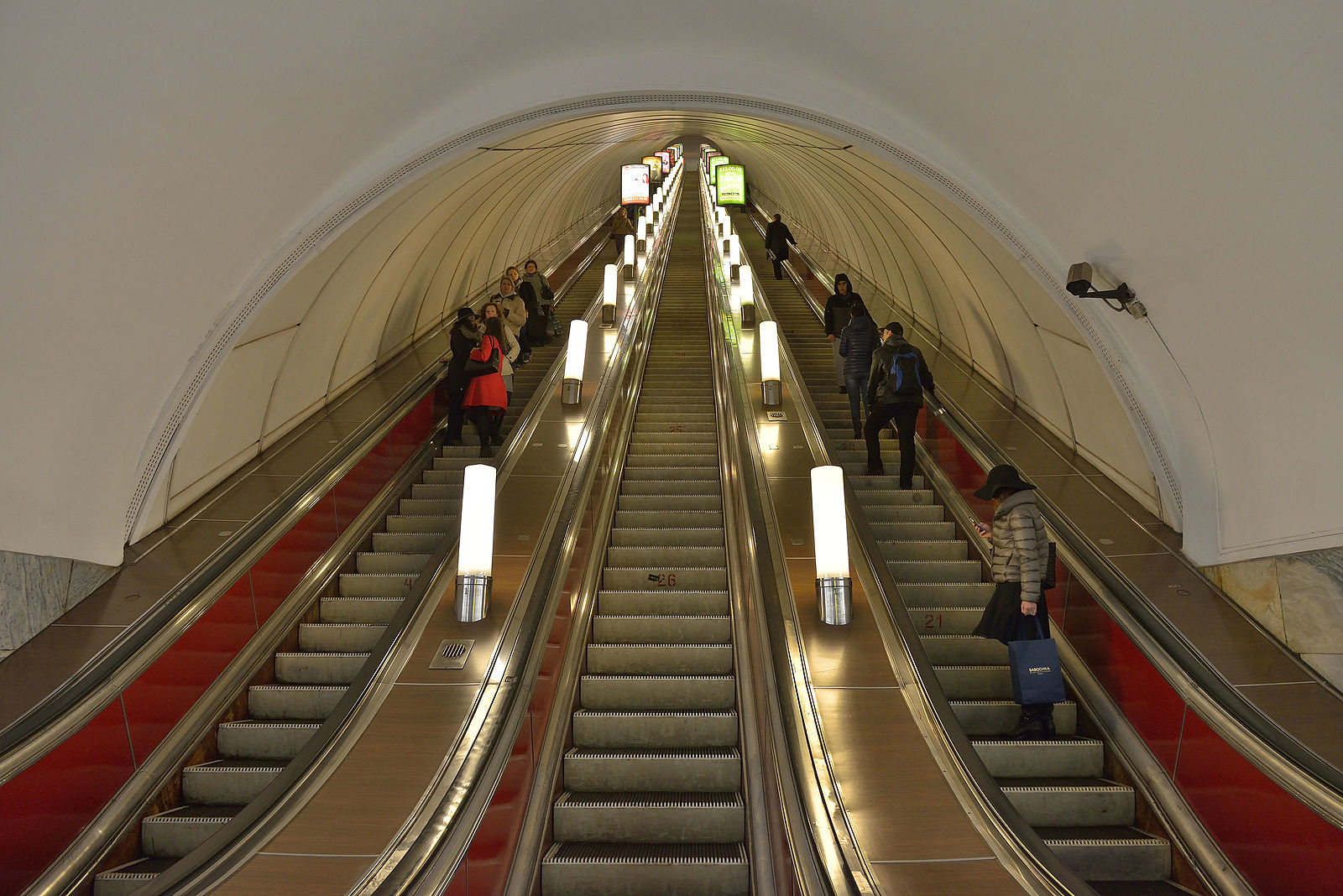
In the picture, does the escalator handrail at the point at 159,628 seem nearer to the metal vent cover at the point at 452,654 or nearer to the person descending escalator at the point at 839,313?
the metal vent cover at the point at 452,654

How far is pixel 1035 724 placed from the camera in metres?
4.98

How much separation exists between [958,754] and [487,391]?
5.74 m

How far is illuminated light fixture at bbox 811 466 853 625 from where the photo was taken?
5.14 meters

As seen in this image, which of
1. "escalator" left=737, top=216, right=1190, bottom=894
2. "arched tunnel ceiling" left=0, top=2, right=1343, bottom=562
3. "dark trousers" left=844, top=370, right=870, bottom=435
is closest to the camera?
"arched tunnel ceiling" left=0, top=2, right=1343, bottom=562

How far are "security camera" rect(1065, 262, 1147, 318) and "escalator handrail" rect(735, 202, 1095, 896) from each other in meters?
1.94

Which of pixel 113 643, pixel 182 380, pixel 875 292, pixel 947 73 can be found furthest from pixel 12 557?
pixel 875 292

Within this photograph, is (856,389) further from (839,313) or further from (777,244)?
(777,244)

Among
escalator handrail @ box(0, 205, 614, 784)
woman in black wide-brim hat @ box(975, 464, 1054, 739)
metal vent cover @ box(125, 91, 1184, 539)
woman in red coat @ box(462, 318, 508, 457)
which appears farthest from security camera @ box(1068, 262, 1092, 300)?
escalator handrail @ box(0, 205, 614, 784)

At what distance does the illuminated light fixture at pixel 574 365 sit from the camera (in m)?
9.90

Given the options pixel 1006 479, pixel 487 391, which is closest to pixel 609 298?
pixel 487 391

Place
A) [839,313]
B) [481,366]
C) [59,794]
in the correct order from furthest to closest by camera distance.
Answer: [839,313]
[481,366]
[59,794]

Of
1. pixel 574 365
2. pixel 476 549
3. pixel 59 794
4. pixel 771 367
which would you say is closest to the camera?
pixel 59 794

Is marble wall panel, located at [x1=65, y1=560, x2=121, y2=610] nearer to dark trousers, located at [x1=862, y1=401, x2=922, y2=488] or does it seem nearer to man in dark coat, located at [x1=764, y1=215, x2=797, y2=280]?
dark trousers, located at [x1=862, y1=401, x2=922, y2=488]

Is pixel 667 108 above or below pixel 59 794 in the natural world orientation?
above
